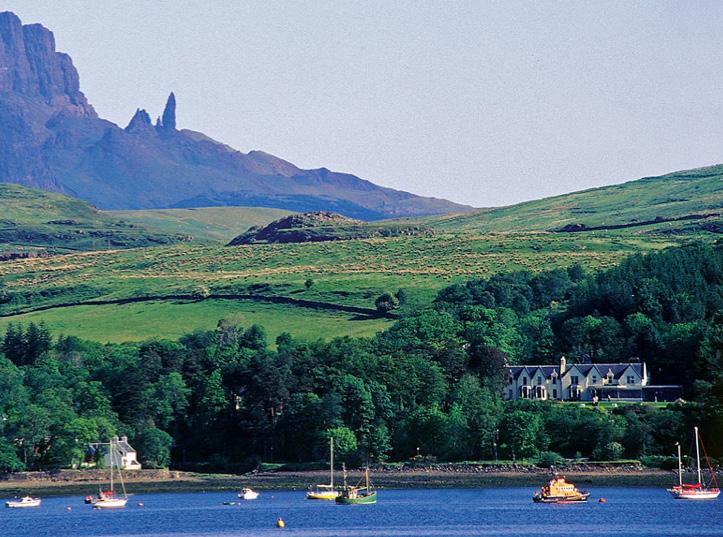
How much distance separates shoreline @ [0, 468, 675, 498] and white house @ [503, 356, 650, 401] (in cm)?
2642

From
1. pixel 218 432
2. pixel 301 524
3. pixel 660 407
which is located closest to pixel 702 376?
pixel 660 407

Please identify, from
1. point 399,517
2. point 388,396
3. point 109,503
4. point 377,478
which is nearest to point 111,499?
point 109,503

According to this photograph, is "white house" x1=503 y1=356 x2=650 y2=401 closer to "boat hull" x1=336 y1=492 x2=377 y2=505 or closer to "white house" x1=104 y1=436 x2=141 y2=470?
"white house" x1=104 y1=436 x2=141 y2=470

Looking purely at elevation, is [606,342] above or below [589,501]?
above

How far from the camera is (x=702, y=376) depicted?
153 metres

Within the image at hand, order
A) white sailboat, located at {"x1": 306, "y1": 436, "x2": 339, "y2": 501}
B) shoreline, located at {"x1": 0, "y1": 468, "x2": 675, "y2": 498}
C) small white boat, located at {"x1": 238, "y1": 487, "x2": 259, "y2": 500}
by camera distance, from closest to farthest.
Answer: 1. white sailboat, located at {"x1": 306, "y1": 436, "x2": 339, "y2": 501}
2. small white boat, located at {"x1": 238, "y1": 487, "x2": 259, "y2": 500}
3. shoreline, located at {"x1": 0, "y1": 468, "x2": 675, "y2": 498}

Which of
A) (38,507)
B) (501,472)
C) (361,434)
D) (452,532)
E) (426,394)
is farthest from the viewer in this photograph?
(426,394)

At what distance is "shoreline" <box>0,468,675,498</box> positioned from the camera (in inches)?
5162

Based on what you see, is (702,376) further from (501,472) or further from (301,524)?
(301,524)

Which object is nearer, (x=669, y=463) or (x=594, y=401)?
(x=669, y=463)

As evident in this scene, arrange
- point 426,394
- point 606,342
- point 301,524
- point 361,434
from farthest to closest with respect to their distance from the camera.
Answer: point 606,342
point 426,394
point 361,434
point 301,524

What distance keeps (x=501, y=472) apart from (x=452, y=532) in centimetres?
3675

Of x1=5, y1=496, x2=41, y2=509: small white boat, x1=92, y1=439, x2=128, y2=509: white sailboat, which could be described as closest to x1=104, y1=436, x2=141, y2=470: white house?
x1=92, y1=439, x2=128, y2=509: white sailboat

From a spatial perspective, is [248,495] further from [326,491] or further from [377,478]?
[377,478]
